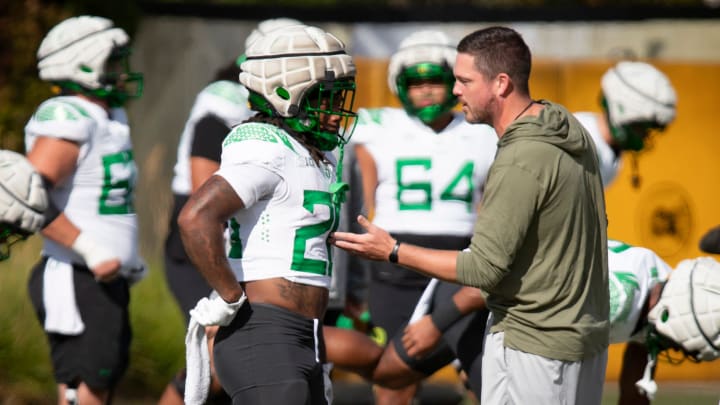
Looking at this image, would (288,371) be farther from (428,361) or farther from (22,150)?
(22,150)

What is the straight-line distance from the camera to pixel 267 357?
14.8 feet

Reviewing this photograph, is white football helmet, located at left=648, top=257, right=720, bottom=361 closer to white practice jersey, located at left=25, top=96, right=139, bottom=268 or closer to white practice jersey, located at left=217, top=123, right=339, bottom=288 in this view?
white practice jersey, located at left=217, top=123, right=339, bottom=288

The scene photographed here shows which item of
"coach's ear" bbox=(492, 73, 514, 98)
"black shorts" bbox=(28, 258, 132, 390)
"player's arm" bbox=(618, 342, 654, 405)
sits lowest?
"player's arm" bbox=(618, 342, 654, 405)

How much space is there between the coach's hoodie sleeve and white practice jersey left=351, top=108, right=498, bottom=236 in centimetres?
197

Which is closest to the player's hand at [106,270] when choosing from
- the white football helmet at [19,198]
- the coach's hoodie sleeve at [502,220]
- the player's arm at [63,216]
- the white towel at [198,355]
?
the player's arm at [63,216]

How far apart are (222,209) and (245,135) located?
0.33 meters

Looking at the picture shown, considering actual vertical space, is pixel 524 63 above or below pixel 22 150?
above

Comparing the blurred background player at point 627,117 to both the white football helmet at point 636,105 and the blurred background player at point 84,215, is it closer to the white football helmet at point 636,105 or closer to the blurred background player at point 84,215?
the white football helmet at point 636,105

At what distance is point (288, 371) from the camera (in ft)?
14.8

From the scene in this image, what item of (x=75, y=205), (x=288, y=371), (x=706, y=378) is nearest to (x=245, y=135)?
(x=288, y=371)

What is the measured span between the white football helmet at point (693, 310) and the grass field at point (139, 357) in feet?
9.70

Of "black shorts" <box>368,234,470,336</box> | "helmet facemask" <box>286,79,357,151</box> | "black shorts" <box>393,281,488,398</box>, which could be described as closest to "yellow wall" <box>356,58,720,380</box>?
"black shorts" <box>368,234,470,336</box>

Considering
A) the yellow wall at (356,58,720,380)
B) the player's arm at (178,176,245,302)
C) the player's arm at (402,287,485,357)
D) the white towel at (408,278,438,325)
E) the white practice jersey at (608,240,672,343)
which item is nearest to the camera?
the player's arm at (178,176,245,302)

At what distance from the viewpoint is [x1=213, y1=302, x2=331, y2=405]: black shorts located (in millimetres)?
4474
